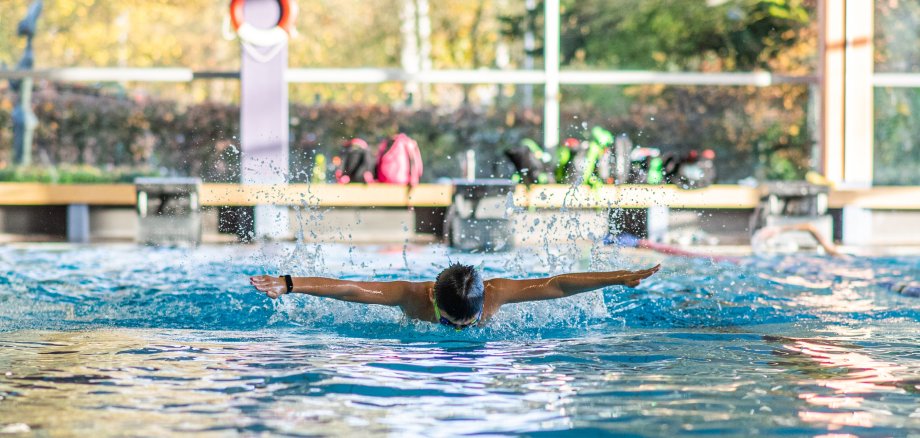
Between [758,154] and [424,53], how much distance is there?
6292 millimetres

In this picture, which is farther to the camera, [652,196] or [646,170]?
[646,170]

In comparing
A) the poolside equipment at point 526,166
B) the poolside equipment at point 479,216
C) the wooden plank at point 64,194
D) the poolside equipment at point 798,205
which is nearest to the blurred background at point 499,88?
the wooden plank at point 64,194

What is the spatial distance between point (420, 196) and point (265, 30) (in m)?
2.29

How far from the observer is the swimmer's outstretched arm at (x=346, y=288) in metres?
4.77

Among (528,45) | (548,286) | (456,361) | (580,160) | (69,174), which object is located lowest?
(456,361)

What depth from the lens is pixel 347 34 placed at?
2027 centimetres

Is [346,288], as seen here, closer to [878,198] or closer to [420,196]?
[420,196]

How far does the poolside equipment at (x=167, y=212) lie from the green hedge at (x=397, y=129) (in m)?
3.52

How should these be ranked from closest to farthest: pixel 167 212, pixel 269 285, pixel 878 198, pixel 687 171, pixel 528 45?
1. pixel 269 285
2. pixel 167 212
3. pixel 878 198
4. pixel 687 171
5. pixel 528 45

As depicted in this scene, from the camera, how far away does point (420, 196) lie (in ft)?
37.9

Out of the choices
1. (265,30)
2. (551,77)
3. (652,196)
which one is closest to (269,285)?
(652,196)

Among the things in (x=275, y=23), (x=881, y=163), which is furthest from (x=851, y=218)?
(x=275, y=23)

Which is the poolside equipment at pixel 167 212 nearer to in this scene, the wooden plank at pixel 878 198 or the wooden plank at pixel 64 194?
the wooden plank at pixel 64 194

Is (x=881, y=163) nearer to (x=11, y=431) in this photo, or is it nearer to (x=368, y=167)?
(x=368, y=167)
